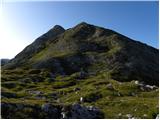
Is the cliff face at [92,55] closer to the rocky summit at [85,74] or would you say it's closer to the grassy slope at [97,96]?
the rocky summit at [85,74]

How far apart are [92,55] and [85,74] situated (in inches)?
1233

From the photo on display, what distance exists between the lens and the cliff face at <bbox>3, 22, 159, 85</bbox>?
14275cm

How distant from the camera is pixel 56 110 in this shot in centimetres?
4431

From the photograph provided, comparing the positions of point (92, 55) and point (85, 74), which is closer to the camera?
point (85, 74)

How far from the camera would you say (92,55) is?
162 m

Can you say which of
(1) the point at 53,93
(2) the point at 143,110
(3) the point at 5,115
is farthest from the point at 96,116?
(1) the point at 53,93

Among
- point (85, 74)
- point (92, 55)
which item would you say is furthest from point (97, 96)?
point (92, 55)

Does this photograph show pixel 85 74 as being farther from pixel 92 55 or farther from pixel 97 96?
pixel 97 96

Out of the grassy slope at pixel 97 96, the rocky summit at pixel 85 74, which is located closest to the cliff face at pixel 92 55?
the rocky summit at pixel 85 74

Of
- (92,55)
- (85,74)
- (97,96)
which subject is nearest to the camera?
(97,96)

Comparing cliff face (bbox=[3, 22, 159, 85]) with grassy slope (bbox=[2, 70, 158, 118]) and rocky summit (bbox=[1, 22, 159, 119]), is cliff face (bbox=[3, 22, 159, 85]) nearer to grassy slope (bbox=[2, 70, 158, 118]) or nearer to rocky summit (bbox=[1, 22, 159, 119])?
rocky summit (bbox=[1, 22, 159, 119])

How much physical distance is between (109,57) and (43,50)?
118 ft

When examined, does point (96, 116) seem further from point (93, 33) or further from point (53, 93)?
point (93, 33)

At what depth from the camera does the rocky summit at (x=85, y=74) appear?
6291 cm
